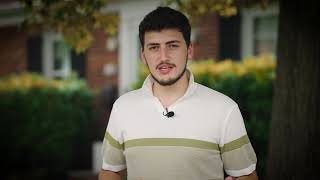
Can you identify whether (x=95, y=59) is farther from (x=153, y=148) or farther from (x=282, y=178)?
(x=153, y=148)

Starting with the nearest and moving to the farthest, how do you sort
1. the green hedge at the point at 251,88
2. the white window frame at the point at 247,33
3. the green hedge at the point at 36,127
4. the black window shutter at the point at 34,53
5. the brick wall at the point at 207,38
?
the green hedge at the point at 251,88 → the green hedge at the point at 36,127 → the white window frame at the point at 247,33 → the brick wall at the point at 207,38 → the black window shutter at the point at 34,53

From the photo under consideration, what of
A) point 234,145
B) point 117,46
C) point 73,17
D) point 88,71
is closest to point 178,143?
point 234,145

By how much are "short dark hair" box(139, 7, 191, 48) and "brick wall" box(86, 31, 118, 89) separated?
9.64m

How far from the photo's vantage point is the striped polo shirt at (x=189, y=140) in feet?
7.91

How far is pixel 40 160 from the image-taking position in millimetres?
10000

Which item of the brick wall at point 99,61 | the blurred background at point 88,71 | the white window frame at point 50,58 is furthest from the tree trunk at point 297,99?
the white window frame at point 50,58

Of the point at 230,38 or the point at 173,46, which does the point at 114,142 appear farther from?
the point at 230,38

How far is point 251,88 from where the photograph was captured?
24.2 feet

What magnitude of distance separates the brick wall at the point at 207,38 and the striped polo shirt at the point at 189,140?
786 centimetres

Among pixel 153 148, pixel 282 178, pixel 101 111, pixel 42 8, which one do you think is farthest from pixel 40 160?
pixel 153 148

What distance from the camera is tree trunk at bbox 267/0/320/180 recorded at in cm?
381

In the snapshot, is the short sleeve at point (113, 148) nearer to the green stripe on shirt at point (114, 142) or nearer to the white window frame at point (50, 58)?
the green stripe on shirt at point (114, 142)

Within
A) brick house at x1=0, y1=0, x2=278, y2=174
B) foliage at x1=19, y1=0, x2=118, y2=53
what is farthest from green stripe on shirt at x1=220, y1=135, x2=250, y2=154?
brick house at x1=0, y1=0, x2=278, y2=174

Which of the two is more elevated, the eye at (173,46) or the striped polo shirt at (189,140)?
the eye at (173,46)
